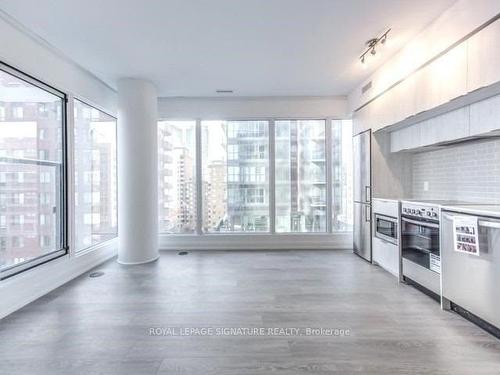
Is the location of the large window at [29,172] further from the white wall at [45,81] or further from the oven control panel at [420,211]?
the oven control panel at [420,211]

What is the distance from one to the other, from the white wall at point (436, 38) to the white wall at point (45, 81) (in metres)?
4.16

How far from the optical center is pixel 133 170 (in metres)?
4.50

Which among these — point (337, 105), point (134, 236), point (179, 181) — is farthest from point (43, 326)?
point (337, 105)

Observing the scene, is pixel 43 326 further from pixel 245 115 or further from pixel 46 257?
pixel 245 115

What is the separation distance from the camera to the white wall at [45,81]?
287 centimetres

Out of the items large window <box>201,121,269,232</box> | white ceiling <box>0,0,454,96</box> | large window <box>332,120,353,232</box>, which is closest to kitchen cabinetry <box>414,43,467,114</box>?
white ceiling <box>0,0,454,96</box>

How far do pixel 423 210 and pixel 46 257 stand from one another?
430cm

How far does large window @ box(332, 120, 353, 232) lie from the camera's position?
18.5 feet

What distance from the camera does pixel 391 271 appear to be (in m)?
3.83

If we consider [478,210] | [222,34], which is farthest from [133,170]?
[478,210]

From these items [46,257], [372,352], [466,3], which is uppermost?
[466,3]

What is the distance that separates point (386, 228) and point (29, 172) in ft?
14.6

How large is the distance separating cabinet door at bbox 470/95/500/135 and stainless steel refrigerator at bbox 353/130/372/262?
170 centimetres

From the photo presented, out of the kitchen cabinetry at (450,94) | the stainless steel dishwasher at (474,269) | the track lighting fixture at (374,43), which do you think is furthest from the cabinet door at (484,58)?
the stainless steel dishwasher at (474,269)
